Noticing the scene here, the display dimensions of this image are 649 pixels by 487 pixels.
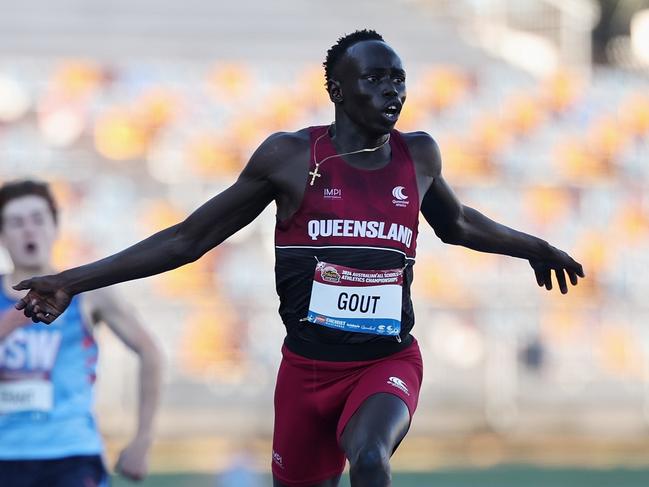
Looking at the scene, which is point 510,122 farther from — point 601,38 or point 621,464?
point 601,38

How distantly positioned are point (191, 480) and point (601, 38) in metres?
15.9

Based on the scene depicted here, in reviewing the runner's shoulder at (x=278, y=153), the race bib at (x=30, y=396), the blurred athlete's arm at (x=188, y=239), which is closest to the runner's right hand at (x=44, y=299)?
the blurred athlete's arm at (x=188, y=239)

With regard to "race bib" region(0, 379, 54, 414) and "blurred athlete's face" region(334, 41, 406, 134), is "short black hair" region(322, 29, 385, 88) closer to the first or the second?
"blurred athlete's face" region(334, 41, 406, 134)

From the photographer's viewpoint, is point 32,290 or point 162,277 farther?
point 162,277

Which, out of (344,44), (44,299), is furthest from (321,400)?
(344,44)

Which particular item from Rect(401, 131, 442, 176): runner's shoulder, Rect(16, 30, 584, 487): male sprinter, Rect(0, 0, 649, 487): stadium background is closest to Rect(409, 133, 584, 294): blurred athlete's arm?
Rect(401, 131, 442, 176): runner's shoulder

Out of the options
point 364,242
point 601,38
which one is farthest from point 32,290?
point 601,38

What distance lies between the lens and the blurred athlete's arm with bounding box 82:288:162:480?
5722mm

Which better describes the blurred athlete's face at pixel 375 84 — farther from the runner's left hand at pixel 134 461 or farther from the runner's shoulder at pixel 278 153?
the runner's left hand at pixel 134 461

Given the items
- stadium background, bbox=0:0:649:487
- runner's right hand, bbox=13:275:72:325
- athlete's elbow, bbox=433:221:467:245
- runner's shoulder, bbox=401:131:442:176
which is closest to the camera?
runner's right hand, bbox=13:275:72:325

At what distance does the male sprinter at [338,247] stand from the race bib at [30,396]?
1.23 m

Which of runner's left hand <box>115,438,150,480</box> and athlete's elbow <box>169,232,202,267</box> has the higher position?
athlete's elbow <box>169,232,202,267</box>

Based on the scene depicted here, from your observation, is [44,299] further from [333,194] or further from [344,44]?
[344,44]

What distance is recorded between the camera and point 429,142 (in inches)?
191
